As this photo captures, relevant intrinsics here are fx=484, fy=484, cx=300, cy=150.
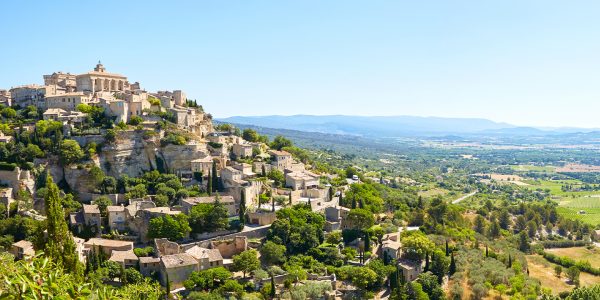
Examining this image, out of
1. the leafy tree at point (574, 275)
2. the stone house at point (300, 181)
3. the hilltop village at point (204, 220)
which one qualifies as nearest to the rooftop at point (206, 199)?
the hilltop village at point (204, 220)

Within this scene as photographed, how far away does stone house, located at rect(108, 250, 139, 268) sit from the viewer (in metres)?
36.7

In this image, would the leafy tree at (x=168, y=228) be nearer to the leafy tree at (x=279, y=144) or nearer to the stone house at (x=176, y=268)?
the stone house at (x=176, y=268)

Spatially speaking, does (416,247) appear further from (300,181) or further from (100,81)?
(100,81)

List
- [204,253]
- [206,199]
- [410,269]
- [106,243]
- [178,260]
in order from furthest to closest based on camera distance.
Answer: [206,199], [410,269], [106,243], [204,253], [178,260]

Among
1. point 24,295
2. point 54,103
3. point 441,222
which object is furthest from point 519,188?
point 24,295

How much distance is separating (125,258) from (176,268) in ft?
14.8

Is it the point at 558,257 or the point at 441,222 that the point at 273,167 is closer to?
the point at 441,222

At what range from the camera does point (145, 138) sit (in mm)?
54562

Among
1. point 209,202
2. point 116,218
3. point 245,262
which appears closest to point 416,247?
point 245,262

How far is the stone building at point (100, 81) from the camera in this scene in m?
66.4

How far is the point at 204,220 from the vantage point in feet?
139

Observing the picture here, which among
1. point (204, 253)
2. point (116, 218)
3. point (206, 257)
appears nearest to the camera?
point (206, 257)

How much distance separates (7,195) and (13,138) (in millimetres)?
9876

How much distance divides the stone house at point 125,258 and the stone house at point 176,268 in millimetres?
2283
